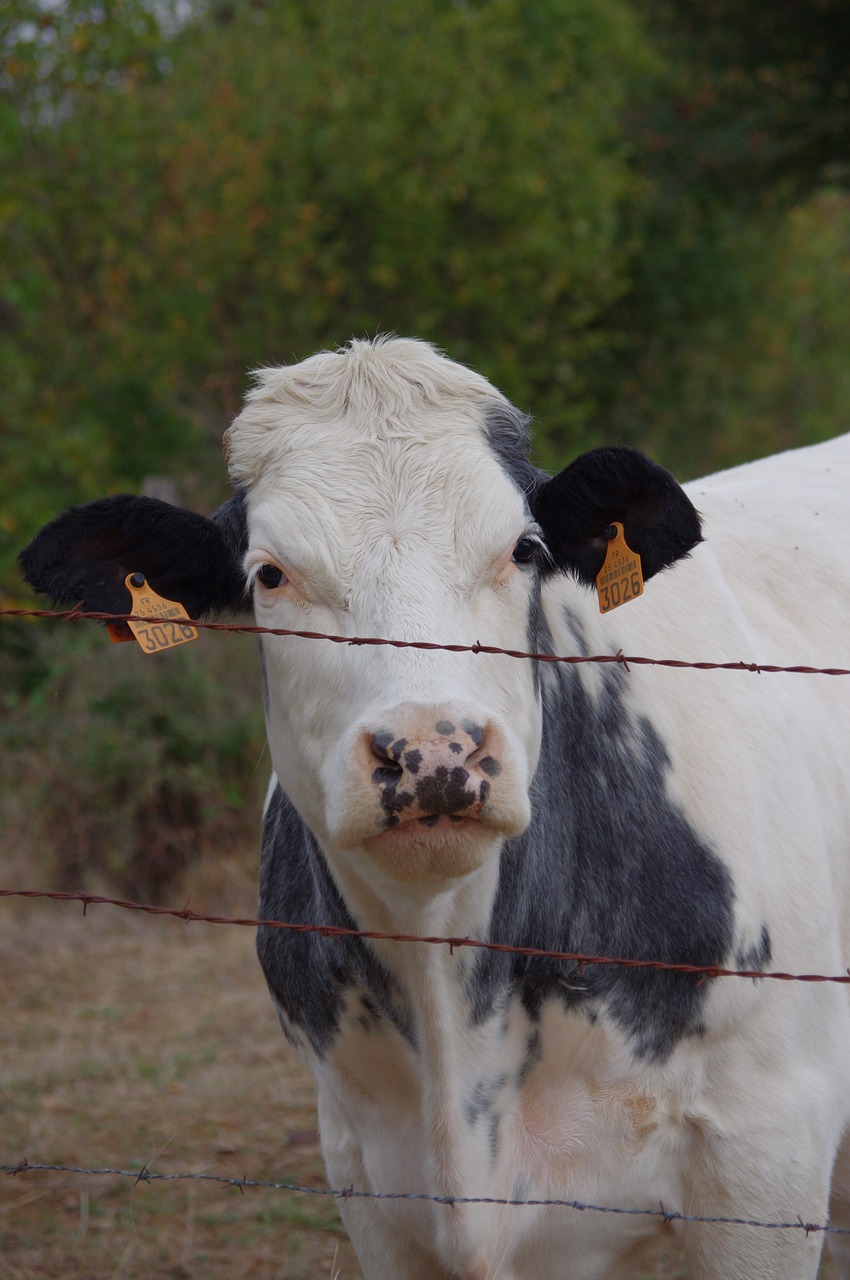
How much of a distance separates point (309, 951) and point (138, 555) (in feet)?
2.84

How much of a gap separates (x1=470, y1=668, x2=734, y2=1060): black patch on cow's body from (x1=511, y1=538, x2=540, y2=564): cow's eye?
352mm

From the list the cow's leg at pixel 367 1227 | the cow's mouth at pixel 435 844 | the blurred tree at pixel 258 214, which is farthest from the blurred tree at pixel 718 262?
the cow's mouth at pixel 435 844

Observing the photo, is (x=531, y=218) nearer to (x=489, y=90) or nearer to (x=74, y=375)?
(x=489, y=90)

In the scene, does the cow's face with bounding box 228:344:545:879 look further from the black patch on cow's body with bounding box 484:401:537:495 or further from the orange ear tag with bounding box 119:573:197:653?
the orange ear tag with bounding box 119:573:197:653

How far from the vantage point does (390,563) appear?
2.39 m

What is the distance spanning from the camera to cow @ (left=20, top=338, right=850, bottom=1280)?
8.29 ft

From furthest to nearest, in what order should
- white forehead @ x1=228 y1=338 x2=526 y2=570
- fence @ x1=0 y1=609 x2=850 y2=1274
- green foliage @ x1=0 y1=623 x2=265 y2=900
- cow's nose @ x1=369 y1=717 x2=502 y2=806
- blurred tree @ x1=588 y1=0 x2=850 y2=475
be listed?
blurred tree @ x1=588 y1=0 x2=850 y2=475 < green foliage @ x1=0 y1=623 x2=265 y2=900 < white forehead @ x1=228 y1=338 x2=526 y2=570 < fence @ x1=0 y1=609 x2=850 y2=1274 < cow's nose @ x1=369 y1=717 x2=502 y2=806

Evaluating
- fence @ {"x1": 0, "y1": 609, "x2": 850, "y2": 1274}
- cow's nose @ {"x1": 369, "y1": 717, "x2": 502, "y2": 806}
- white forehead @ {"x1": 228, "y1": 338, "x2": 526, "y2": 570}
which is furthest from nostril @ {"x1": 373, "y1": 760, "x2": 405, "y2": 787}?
white forehead @ {"x1": 228, "y1": 338, "x2": 526, "y2": 570}

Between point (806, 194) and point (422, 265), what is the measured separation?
133 inches

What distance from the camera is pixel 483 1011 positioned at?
8.75 feet

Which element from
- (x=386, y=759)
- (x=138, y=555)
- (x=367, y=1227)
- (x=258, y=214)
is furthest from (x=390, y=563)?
(x=258, y=214)

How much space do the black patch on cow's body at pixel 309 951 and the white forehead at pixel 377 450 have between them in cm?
70

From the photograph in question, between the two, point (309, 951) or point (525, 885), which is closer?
point (525, 885)

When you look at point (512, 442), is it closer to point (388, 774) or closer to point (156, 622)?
point (156, 622)
